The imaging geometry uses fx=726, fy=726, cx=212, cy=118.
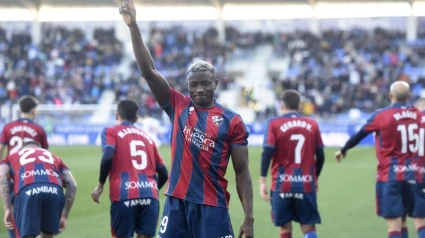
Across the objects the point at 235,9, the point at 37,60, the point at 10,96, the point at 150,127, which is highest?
the point at 235,9

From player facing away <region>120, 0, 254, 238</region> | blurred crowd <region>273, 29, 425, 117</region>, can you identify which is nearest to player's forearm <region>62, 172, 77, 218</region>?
player facing away <region>120, 0, 254, 238</region>

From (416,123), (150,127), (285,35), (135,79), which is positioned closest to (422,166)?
(416,123)

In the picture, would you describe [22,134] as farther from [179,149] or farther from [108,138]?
[179,149]

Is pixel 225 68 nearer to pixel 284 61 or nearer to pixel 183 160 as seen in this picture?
pixel 284 61

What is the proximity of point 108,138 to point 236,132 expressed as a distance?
2712mm

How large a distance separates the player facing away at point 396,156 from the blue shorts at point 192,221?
3444 mm

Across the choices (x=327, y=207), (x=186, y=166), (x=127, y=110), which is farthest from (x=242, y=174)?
(x=327, y=207)

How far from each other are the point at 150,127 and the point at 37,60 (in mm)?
18386

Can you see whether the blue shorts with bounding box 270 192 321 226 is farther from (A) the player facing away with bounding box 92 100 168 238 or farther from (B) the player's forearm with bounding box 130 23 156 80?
(B) the player's forearm with bounding box 130 23 156 80

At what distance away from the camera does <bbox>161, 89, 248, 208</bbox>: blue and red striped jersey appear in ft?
16.4

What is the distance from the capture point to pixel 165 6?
140 ft

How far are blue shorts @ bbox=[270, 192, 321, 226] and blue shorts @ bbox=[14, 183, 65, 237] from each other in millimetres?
2512

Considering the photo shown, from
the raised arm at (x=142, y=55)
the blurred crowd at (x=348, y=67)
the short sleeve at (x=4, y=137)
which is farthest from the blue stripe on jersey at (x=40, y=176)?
the blurred crowd at (x=348, y=67)

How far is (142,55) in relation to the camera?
4.81m
